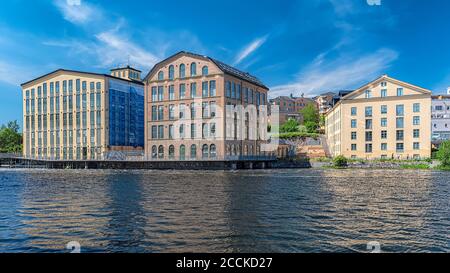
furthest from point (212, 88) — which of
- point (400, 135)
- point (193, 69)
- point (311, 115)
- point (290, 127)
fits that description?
point (311, 115)

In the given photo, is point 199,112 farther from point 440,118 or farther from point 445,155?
point 440,118

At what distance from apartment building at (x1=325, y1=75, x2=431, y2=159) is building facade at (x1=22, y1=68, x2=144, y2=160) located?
36.7m

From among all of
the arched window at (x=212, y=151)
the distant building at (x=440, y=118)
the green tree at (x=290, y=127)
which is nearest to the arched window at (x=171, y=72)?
the arched window at (x=212, y=151)

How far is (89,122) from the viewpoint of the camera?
60.8m

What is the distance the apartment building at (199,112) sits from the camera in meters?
51.1

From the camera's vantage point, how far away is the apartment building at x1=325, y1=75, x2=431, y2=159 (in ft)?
164

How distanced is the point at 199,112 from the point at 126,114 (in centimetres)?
1720

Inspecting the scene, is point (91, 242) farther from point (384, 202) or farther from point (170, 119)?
point (170, 119)

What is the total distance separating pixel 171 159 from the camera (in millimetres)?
52188

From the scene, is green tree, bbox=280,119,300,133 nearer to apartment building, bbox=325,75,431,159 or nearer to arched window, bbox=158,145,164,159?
apartment building, bbox=325,75,431,159

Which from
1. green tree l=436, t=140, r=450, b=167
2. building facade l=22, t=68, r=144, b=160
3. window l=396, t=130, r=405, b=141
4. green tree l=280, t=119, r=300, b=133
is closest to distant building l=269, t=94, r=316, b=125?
green tree l=280, t=119, r=300, b=133

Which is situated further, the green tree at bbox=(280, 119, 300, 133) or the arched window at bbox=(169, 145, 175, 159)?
the green tree at bbox=(280, 119, 300, 133)

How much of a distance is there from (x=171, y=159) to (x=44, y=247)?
4581cm
